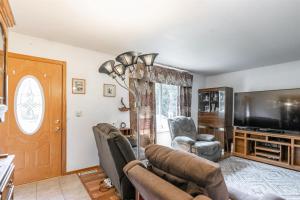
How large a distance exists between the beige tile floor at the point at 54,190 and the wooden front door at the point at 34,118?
Answer: 16cm

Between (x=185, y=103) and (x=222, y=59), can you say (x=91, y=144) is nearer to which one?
(x=185, y=103)

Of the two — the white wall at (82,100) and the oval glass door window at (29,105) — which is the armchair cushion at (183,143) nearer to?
the white wall at (82,100)

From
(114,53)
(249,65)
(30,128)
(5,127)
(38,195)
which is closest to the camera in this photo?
(38,195)

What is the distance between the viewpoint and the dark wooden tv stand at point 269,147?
11.1 ft

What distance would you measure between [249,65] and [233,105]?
44.6 inches

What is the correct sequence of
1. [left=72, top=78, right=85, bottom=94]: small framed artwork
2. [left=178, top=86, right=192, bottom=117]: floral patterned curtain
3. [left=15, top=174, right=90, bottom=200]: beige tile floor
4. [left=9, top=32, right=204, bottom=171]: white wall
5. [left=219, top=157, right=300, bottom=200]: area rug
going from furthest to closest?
1. [left=178, top=86, right=192, bottom=117]: floral patterned curtain
2. [left=72, top=78, right=85, bottom=94]: small framed artwork
3. [left=9, top=32, right=204, bottom=171]: white wall
4. [left=219, top=157, right=300, bottom=200]: area rug
5. [left=15, top=174, right=90, bottom=200]: beige tile floor

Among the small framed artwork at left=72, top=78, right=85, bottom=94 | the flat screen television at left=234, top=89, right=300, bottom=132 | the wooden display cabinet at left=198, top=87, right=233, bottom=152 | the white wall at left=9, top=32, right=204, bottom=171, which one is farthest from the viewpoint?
the wooden display cabinet at left=198, top=87, right=233, bottom=152

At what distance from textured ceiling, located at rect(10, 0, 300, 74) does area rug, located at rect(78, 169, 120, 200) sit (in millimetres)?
2279

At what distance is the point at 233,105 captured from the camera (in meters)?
4.75

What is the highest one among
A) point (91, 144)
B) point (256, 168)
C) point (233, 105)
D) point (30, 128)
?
point (233, 105)

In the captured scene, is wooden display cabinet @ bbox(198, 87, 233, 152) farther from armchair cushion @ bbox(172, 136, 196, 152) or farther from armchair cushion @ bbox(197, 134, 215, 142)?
armchair cushion @ bbox(172, 136, 196, 152)

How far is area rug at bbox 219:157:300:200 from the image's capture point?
8.18ft

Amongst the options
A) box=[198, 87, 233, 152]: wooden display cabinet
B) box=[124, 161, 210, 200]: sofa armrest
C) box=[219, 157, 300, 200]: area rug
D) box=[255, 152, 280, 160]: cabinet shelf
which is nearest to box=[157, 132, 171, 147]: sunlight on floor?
box=[198, 87, 233, 152]: wooden display cabinet

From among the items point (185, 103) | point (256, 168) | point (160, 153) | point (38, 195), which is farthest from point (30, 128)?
point (256, 168)
